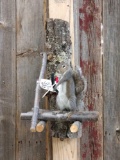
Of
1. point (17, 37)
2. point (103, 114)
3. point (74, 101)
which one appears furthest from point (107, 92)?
point (17, 37)

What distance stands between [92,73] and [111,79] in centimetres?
9

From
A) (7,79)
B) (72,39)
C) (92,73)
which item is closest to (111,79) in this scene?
(92,73)

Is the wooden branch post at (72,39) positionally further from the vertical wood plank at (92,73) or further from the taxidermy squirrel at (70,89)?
the vertical wood plank at (92,73)

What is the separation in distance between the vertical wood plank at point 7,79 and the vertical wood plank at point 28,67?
0.02m

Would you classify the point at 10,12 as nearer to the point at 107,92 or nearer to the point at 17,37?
the point at 17,37

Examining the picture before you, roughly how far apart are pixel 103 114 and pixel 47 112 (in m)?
0.37

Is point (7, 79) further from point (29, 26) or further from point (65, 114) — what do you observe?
point (65, 114)

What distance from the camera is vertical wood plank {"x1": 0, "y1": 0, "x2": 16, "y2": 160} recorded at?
50.9 inches

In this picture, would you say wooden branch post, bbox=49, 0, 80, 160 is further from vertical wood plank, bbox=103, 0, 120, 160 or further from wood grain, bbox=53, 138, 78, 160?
vertical wood plank, bbox=103, 0, 120, 160

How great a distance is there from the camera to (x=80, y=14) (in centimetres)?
137

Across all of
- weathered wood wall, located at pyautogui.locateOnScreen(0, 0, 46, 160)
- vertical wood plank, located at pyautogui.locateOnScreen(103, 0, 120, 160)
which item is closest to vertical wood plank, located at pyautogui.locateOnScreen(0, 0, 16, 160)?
weathered wood wall, located at pyautogui.locateOnScreen(0, 0, 46, 160)

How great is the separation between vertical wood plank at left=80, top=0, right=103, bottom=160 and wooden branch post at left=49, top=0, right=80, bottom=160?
205mm

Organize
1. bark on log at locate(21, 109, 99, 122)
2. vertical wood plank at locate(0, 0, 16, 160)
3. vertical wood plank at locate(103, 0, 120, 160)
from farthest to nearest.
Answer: vertical wood plank at locate(103, 0, 120, 160) < vertical wood plank at locate(0, 0, 16, 160) < bark on log at locate(21, 109, 99, 122)

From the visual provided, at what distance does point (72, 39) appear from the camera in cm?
115
